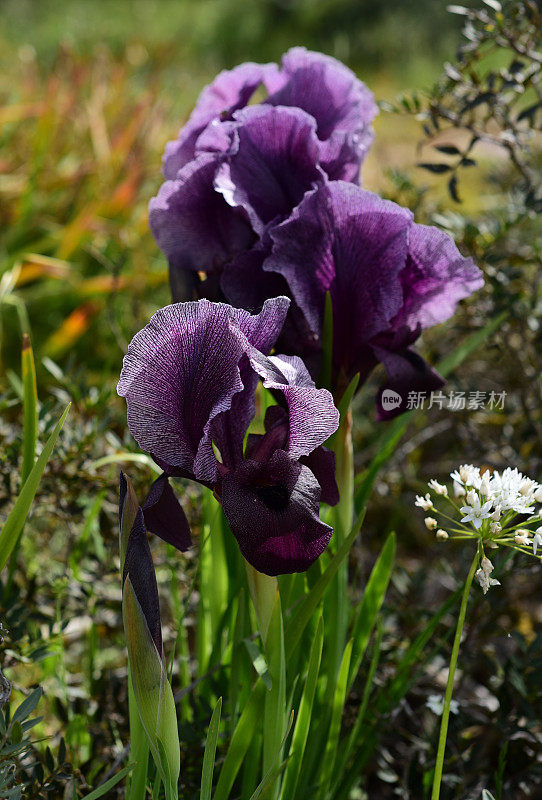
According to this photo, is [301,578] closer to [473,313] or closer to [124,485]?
[124,485]

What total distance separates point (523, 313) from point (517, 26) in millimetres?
464

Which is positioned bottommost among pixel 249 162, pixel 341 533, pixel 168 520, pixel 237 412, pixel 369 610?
pixel 369 610

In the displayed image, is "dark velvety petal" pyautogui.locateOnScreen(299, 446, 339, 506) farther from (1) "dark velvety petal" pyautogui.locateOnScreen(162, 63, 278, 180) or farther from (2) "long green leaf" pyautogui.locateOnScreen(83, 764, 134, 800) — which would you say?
(1) "dark velvety petal" pyautogui.locateOnScreen(162, 63, 278, 180)

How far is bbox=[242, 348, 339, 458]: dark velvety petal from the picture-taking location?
2.10 ft

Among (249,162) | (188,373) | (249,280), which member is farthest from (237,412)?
(249,162)

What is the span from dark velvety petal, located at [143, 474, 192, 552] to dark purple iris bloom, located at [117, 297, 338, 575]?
0.05 metres

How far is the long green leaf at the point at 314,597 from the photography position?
0.74 meters

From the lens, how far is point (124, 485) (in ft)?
2.20

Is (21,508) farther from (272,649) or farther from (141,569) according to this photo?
(272,649)

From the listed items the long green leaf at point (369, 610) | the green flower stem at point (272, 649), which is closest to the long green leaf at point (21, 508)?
the green flower stem at point (272, 649)

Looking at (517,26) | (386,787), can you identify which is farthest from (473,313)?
(386,787)

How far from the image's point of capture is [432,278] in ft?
2.78

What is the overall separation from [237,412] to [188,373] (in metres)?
0.06

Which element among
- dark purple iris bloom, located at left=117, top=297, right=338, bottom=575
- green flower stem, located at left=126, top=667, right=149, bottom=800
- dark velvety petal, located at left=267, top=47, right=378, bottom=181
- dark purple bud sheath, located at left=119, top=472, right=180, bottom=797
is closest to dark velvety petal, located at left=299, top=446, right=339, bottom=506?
dark purple iris bloom, located at left=117, top=297, right=338, bottom=575
